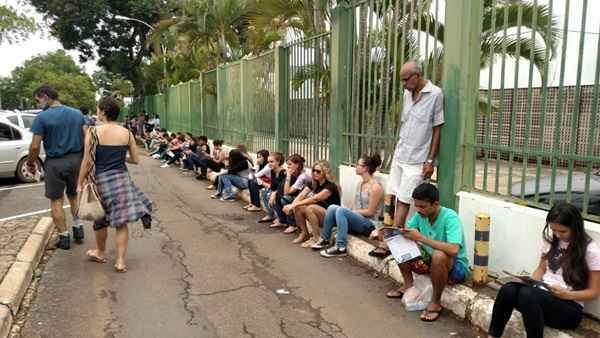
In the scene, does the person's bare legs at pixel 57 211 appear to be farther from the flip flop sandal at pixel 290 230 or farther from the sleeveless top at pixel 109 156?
the flip flop sandal at pixel 290 230

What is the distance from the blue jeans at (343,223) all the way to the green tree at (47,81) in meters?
67.9

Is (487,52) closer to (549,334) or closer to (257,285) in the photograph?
(549,334)

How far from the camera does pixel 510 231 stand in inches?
169

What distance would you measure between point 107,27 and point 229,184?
25.0 metres

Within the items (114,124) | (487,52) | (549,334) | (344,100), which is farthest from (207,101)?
(549,334)

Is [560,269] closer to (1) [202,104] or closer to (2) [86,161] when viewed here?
(2) [86,161]

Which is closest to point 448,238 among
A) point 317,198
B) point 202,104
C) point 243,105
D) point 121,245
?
point 317,198

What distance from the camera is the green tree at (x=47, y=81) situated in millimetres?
70625

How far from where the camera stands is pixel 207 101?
16828mm

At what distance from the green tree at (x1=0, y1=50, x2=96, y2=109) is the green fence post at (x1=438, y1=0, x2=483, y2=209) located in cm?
6911

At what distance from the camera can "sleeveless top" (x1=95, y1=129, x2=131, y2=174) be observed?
5.14m

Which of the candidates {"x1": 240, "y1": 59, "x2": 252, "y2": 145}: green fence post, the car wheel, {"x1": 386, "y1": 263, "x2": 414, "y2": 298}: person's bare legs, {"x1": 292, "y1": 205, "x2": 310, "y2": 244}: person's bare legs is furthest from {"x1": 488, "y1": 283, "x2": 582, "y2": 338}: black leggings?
the car wheel

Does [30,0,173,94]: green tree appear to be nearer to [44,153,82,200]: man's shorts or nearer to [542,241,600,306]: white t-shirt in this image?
[44,153,82,200]: man's shorts

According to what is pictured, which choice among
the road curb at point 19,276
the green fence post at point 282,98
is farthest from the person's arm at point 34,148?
the green fence post at point 282,98
